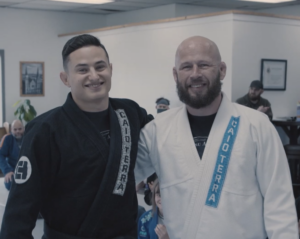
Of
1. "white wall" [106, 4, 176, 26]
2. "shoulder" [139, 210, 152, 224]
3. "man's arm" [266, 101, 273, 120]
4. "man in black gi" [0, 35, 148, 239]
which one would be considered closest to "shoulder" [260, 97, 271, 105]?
"man's arm" [266, 101, 273, 120]

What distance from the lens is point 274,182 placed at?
68.1 inches

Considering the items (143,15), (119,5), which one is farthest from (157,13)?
(119,5)

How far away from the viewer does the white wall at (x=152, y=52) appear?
6012mm

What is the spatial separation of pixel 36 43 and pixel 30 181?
7970 mm

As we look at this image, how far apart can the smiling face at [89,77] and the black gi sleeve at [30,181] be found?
0.18 meters

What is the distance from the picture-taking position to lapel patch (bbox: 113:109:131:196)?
67.8 inches

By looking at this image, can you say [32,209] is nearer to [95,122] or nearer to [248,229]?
[95,122]

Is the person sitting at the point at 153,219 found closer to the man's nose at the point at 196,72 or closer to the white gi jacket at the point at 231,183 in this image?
the white gi jacket at the point at 231,183

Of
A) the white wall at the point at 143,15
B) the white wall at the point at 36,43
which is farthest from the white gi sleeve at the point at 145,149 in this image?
the white wall at the point at 36,43

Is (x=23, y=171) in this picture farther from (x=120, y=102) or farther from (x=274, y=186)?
(x=274, y=186)

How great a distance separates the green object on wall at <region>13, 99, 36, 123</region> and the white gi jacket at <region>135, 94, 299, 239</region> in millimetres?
7162

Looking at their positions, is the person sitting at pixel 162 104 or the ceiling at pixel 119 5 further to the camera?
the ceiling at pixel 119 5

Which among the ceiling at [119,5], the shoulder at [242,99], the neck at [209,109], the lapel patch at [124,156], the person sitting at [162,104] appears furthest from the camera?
the ceiling at [119,5]

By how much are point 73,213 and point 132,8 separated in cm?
780
